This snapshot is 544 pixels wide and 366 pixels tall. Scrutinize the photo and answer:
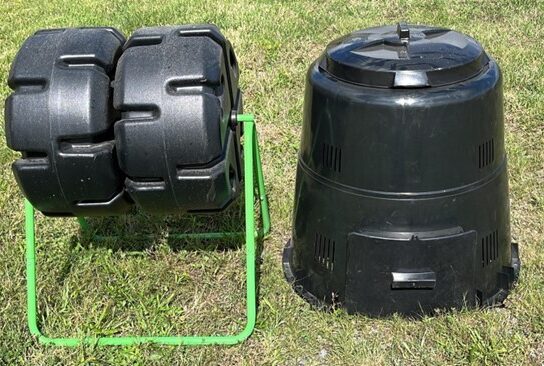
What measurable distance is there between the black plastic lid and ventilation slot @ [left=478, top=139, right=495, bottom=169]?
11.1 inches

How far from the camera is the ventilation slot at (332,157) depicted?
102 inches

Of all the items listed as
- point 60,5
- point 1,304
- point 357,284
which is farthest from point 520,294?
point 60,5

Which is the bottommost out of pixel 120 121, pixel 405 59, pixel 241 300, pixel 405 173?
pixel 241 300

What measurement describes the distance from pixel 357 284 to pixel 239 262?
78cm

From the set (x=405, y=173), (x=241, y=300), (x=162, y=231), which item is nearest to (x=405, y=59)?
(x=405, y=173)

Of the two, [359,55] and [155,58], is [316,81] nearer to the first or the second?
[359,55]

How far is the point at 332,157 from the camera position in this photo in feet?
8.63

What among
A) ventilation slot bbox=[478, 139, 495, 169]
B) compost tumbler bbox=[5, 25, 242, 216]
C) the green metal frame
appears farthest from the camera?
the green metal frame

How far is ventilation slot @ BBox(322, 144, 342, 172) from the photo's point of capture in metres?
2.60

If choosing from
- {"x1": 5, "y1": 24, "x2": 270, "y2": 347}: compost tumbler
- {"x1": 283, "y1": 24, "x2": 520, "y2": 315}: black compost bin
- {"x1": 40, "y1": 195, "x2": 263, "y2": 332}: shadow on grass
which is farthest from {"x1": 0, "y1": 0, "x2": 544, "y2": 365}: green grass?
{"x1": 5, "y1": 24, "x2": 270, "y2": 347}: compost tumbler

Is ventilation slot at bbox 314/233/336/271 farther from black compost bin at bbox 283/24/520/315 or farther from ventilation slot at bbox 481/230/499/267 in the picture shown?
ventilation slot at bbox 481/230/499/267

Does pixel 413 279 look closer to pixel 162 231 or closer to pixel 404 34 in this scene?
pixel 404 34

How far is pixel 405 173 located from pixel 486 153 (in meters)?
0.36

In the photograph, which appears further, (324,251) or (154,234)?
(154,234)
